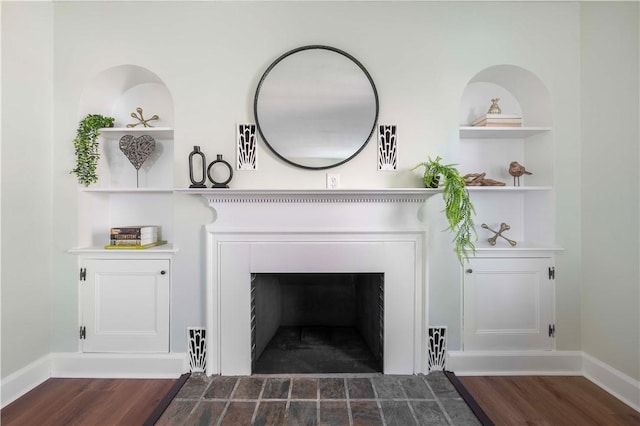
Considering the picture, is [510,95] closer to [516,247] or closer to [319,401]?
[516,247]

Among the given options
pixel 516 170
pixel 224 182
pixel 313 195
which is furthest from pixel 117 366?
pixel 516 170

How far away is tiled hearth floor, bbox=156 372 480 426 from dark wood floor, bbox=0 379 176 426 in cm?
19

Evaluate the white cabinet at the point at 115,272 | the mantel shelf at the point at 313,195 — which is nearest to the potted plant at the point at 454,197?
the mantel shelf at the point at 313,195

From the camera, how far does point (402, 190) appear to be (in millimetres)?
1893

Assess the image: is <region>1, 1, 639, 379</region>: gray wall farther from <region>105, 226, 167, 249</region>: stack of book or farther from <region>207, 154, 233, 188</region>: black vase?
<region>105, 226, 167, 249</region>: stack of book

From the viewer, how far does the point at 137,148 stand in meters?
2.19

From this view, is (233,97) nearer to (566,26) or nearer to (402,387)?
(402,387)

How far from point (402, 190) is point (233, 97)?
131cm

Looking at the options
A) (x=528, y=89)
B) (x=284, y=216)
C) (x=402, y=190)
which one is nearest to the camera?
(x=402, y=190)

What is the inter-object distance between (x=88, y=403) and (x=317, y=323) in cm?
154

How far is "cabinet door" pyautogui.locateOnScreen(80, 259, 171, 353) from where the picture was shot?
6.95 feet

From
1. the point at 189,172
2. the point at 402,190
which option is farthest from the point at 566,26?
the point at 189,172

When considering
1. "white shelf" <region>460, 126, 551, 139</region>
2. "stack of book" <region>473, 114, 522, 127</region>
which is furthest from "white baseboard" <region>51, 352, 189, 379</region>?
"stack of book" <region>473, 114, 522, 127</region>

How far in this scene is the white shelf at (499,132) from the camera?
2.15m
